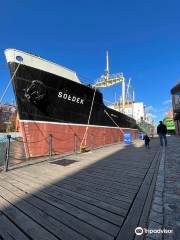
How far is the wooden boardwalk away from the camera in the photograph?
2.06 m

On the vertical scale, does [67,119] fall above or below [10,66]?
below

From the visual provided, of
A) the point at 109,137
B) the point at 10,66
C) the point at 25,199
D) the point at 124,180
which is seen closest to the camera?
the point at 25,199

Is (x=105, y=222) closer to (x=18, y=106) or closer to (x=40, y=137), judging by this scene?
(x=40, y=137)

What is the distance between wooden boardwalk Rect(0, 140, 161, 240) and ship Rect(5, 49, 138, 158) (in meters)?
3.54

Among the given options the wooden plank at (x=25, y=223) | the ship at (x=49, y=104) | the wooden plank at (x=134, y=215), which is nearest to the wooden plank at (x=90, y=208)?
the wooden plank at (x=134, y=215)

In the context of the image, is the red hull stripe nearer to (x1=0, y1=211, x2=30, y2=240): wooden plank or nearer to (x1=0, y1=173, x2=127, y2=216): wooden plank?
(x1=0, y1=173, x2=127, y2=216): wooden plank

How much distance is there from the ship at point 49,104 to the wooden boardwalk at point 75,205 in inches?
139

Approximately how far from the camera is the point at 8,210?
265 centimetres

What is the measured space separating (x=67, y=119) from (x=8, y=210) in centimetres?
708

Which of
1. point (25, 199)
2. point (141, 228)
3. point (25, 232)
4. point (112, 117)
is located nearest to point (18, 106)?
point (25, 199)

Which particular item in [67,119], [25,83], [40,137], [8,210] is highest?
[25,83]

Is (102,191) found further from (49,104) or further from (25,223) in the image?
(49,104)

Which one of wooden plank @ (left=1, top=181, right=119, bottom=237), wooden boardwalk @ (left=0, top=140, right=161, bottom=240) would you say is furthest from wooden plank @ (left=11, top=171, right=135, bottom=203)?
wooden plank @ (left=1, top=181, right=119, bottom=237)

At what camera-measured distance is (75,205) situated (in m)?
2.76
